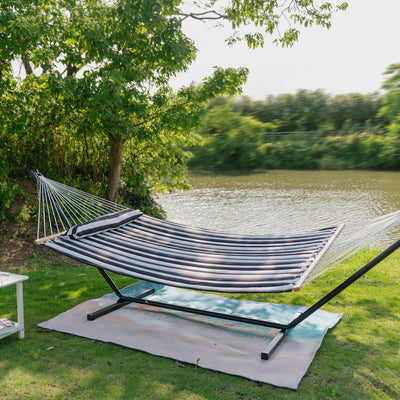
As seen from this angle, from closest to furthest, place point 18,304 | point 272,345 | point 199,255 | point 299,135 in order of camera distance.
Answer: point 272,345 < point 18,304 < point 199,255 < point 299,135

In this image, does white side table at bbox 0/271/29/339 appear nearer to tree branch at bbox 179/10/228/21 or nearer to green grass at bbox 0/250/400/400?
green grass at bbox 0/250/400/400

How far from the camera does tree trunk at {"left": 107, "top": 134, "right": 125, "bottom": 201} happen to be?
18.2 feet

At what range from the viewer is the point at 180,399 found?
1.97m

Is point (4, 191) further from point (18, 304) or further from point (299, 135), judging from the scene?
point (299, 135)

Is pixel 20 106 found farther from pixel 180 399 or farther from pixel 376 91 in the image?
pixel 376 91

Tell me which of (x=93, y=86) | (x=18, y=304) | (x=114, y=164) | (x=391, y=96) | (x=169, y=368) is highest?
(x=391, y=96)

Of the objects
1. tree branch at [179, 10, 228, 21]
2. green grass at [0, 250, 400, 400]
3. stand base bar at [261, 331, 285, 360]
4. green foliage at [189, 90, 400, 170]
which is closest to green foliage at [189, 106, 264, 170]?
green foliage at [189, 90, 400, 170]

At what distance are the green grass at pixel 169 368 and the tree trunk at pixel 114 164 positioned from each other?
265cm

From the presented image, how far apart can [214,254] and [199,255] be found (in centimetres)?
11

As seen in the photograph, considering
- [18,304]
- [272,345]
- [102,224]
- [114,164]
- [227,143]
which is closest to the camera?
[272,345]

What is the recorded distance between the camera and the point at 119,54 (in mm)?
4883

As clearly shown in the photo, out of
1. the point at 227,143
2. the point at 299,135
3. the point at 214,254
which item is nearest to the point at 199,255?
the point at 214,254

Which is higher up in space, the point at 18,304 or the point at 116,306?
the point at 18,304

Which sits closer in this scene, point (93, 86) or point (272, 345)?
point (272, 345)
